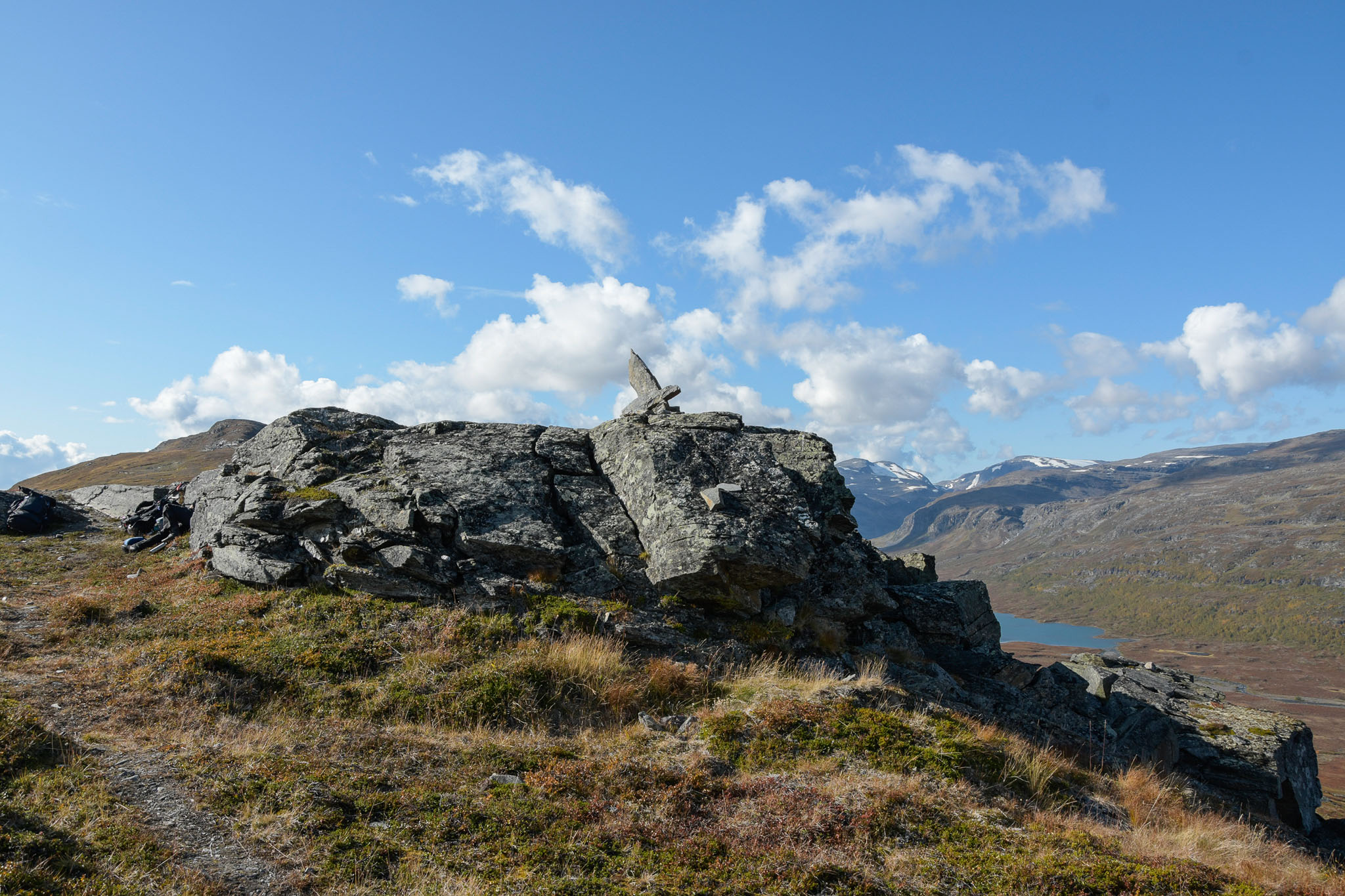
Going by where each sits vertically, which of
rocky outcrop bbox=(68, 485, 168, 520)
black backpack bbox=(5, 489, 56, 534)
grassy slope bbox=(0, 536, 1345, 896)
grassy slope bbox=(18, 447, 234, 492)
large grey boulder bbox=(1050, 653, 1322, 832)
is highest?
grassy slope bbox=(18, 447, 234, 492)

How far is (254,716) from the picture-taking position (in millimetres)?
11930

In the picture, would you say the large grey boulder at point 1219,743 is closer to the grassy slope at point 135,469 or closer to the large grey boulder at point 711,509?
the large grey boulder at point 711,509

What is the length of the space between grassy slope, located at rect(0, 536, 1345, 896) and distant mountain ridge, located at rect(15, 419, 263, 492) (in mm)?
89488

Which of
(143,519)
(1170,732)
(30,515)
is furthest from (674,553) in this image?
(30,515)

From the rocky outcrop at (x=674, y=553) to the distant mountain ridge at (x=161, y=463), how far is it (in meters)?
83.8

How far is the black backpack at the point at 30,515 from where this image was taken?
26.7 metres

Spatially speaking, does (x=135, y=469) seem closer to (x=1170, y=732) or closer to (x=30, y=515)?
(x=30, y=515)

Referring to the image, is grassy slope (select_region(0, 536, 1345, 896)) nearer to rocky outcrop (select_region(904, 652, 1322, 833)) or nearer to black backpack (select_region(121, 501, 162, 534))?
rocky outcrop (select_region(904, 652, 1322, 833))

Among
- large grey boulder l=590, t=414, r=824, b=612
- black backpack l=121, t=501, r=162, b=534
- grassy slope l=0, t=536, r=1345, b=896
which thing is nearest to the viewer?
grassy slope l=0, t=536, r=1345, b=896

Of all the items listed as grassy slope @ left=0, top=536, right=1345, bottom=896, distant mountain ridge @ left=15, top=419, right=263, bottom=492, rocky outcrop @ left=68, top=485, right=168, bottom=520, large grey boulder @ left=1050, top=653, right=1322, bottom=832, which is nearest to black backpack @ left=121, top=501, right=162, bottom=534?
rocky outcrop @ left=68, top=485, right=168, bottom=520

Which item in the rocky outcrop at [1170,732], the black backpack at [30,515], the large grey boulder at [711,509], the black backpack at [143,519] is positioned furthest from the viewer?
the black backpack at [30,515]

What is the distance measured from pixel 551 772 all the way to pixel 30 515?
2981 cm

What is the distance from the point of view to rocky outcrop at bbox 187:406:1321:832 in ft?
54.1

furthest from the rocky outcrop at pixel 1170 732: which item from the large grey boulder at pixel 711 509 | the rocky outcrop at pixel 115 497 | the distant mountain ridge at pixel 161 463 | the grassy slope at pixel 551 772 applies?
the distant mountain ridge at pixel 161 463
